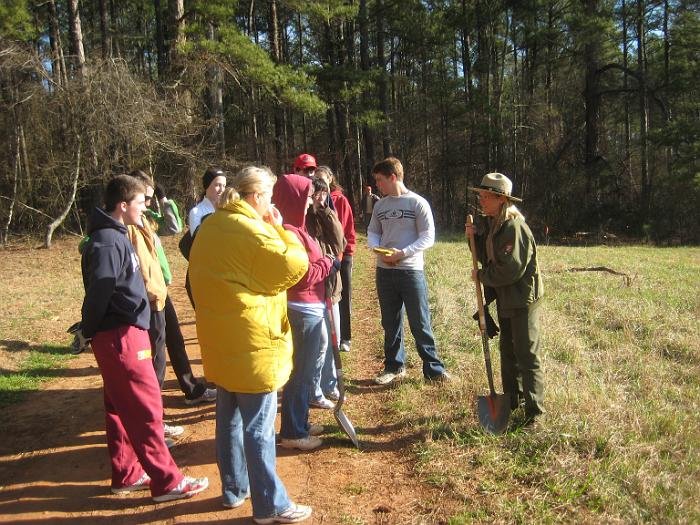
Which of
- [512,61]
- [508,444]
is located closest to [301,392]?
[508,444]

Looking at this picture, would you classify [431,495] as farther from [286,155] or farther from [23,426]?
[286,155]

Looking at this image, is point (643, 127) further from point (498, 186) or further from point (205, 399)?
point (205, 399)

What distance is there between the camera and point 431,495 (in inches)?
130

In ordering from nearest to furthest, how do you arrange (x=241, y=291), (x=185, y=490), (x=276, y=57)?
(x=241, y=291) → (x=185, y=490) → (x=276, y=57)

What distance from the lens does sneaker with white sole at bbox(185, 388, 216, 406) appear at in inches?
196

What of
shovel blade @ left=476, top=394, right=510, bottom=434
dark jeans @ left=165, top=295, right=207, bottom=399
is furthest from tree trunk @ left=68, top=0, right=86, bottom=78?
shovel blade @ left=476, top=394, right=510, bottom=434

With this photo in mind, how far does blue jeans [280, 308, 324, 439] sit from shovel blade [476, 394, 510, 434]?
132 centimetres

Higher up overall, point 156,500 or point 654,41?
point 654,41

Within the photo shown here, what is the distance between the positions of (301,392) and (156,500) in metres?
1.16

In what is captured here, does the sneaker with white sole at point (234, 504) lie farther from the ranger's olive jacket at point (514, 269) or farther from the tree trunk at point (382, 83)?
the tree trunk at point (382, 83)

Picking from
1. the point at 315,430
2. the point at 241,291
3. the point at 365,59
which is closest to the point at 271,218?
the point at 241,291

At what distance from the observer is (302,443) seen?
3.97 metres

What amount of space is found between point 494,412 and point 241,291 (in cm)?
227

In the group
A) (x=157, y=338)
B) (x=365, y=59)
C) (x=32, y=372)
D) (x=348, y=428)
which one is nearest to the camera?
(x=348, y=428)
